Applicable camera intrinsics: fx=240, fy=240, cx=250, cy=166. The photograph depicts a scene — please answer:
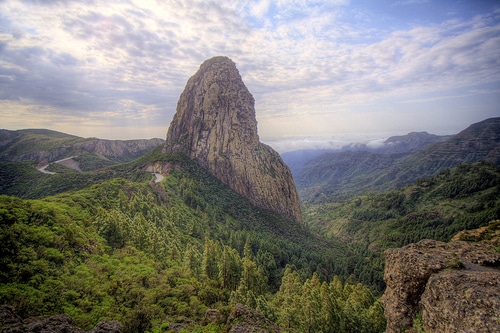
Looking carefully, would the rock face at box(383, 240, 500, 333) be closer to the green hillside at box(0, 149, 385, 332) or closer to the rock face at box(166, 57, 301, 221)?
the green hillside at box(0, 149, 385, 332)

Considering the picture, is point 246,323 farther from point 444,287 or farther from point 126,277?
point 126,277

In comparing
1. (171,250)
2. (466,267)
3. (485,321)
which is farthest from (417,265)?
(171,250)

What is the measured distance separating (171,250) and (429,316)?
50042 mm

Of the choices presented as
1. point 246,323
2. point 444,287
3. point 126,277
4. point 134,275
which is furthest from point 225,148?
point 444,287

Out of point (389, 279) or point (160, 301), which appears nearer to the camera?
point (389, 279)

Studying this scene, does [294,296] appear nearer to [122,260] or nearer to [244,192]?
[122,260]

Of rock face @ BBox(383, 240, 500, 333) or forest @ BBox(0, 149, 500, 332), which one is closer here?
rock face @ BBox(383, 240, 500, 333)

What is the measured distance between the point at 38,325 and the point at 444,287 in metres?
33.2

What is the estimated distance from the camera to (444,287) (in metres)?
20.3

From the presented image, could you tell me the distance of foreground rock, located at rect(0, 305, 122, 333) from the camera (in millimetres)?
17672

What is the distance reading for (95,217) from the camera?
170 ft

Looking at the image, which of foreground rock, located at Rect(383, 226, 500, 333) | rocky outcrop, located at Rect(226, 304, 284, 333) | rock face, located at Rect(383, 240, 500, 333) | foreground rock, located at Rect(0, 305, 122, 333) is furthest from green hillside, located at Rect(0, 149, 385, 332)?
foreground rock, located at Rect(383, 226, 500, 333)

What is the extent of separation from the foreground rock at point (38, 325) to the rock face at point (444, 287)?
90.9 feet

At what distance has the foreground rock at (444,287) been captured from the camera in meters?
17.2
